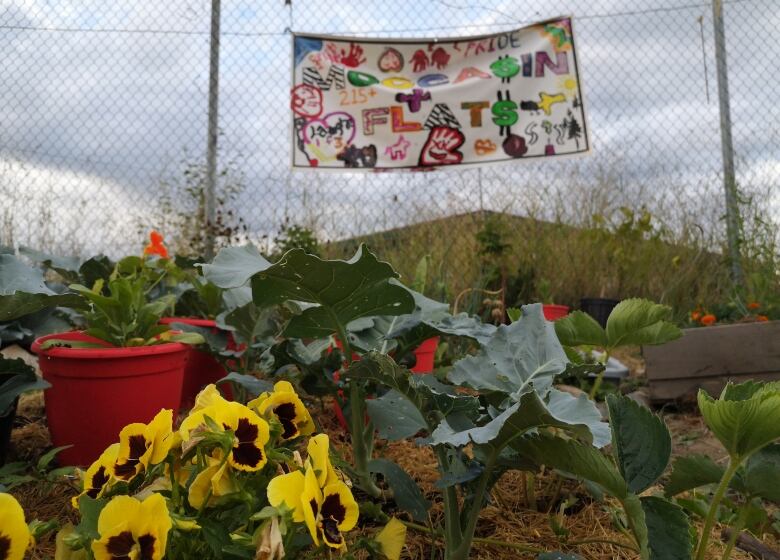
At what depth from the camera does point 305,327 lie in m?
0.86

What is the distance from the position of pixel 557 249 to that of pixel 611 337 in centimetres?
344

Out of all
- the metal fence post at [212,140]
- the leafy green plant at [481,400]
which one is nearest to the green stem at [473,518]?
the leafy green plant at [481,400]

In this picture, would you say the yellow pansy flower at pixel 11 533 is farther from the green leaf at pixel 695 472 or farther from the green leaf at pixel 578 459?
the green leaf at pixel 695 472

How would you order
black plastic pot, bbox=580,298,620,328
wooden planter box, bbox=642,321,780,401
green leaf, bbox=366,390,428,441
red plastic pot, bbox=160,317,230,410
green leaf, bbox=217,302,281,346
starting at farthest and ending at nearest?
black plastic pot, bbox=580,298,620,328 < wooden planter box, bbox=642,321,780,401 < red plastic pot, bbox=160,317,230,410 < green leaf, bbox=217,302,281,346 < green leaf, bbox=366,390,428,441

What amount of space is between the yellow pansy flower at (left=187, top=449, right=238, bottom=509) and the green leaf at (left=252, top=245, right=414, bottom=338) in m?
0.24

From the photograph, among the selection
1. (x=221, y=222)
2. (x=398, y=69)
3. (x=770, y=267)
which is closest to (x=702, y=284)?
(x=770, y=267)

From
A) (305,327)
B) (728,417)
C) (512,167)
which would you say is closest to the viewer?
(728,417)

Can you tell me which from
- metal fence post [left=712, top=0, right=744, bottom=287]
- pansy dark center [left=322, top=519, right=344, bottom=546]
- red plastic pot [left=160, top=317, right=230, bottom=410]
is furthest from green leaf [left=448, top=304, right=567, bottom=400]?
metal fence post [left=712, top=0, right=744, bottom=287]

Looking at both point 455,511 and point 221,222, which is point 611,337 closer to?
point 455,511

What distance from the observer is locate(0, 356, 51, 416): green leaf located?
1.08 meters

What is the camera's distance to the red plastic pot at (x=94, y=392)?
3.77ft

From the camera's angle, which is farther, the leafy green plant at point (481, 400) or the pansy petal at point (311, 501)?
the leafy green plant at point (481, 400)

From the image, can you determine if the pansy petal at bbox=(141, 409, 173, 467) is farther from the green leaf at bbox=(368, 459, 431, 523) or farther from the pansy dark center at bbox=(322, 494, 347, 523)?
the green leaf at bbox=(368, 459, 431, 523)

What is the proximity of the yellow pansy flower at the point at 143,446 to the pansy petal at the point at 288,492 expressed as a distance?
138mm
